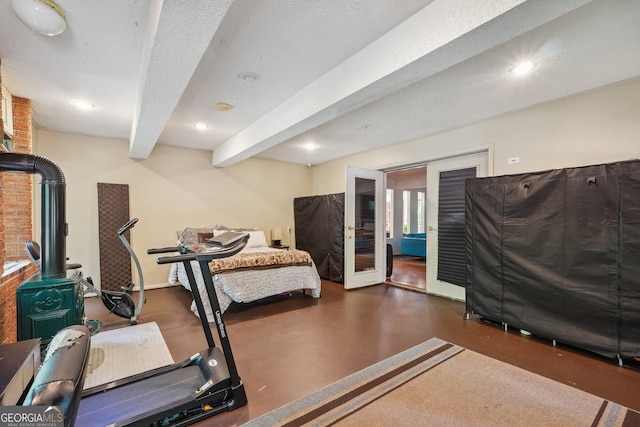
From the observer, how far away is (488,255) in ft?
10.7

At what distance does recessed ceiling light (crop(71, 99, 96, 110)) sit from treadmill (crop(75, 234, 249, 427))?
266 centimetres

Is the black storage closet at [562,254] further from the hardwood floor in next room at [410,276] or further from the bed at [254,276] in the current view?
the bed at [254,276]

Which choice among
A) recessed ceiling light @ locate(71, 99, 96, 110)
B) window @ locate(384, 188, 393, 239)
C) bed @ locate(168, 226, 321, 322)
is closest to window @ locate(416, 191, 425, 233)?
window @ locate(384, 188, 393, 239)

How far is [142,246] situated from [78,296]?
277 centimetres

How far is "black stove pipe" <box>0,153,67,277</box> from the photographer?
2.16 m

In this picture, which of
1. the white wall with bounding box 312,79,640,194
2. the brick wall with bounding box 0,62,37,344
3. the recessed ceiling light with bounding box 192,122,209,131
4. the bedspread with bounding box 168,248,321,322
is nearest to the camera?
the white wall with bounding box 312,79,640,194

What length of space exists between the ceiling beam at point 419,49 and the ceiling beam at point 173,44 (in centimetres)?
112

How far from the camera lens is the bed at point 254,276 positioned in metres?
3.52

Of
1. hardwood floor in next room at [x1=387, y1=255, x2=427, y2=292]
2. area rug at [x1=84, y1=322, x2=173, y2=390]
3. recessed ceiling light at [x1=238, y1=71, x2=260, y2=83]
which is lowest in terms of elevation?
hardwood floor in next room at [x1=387, y1=255, x2=427, y2=292]

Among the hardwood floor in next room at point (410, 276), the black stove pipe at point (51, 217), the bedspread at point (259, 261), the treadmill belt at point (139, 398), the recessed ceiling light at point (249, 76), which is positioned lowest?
the hardwood floor in next room at point (410, 276)

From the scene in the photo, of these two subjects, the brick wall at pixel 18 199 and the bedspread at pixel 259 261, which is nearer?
the brick wall at pixel 18 199

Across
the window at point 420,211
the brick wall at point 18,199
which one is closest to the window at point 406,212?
the window at point 420,211

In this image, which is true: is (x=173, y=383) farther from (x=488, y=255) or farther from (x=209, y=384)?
(x=488, y=255)

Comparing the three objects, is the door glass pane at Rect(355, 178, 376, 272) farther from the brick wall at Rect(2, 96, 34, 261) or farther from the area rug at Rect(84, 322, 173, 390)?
the brick wall at Rect(2, 96, 34, 261)
